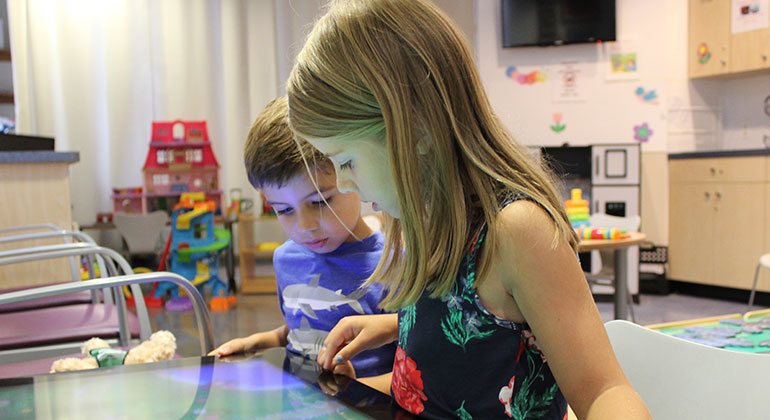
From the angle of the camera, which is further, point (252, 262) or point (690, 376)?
point (252, 262)

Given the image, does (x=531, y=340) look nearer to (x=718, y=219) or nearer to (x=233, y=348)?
(x=233, y=348)

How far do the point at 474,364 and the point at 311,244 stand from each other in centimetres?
41

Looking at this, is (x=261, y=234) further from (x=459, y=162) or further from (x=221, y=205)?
(x=459, y=162)

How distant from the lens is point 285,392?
0.64 meters

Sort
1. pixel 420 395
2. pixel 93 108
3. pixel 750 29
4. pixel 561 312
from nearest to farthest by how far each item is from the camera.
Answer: pixel 561 312, pixel 420 395, pixel 750 29, pixel 93 108

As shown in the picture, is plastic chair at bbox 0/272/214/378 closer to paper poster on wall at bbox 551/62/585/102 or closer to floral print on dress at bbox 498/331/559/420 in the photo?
floral print on dress at bbox 498/331/559/420

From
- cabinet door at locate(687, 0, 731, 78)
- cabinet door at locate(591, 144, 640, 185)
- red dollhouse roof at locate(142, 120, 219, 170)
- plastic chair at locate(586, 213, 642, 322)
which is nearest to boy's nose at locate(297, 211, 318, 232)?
plastic chair at locate(586, 213, 642, 322)

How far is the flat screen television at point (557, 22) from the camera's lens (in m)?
4.85

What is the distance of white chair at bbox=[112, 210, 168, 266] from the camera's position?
4.73 m

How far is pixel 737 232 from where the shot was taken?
4.41 meters

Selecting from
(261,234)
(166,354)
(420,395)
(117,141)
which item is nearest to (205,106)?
(117,141)

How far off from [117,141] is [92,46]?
0.82 m

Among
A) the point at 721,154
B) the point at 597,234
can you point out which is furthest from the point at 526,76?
the point at 597,234

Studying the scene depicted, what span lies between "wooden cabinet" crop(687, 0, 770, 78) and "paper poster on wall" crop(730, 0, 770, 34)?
2cm
